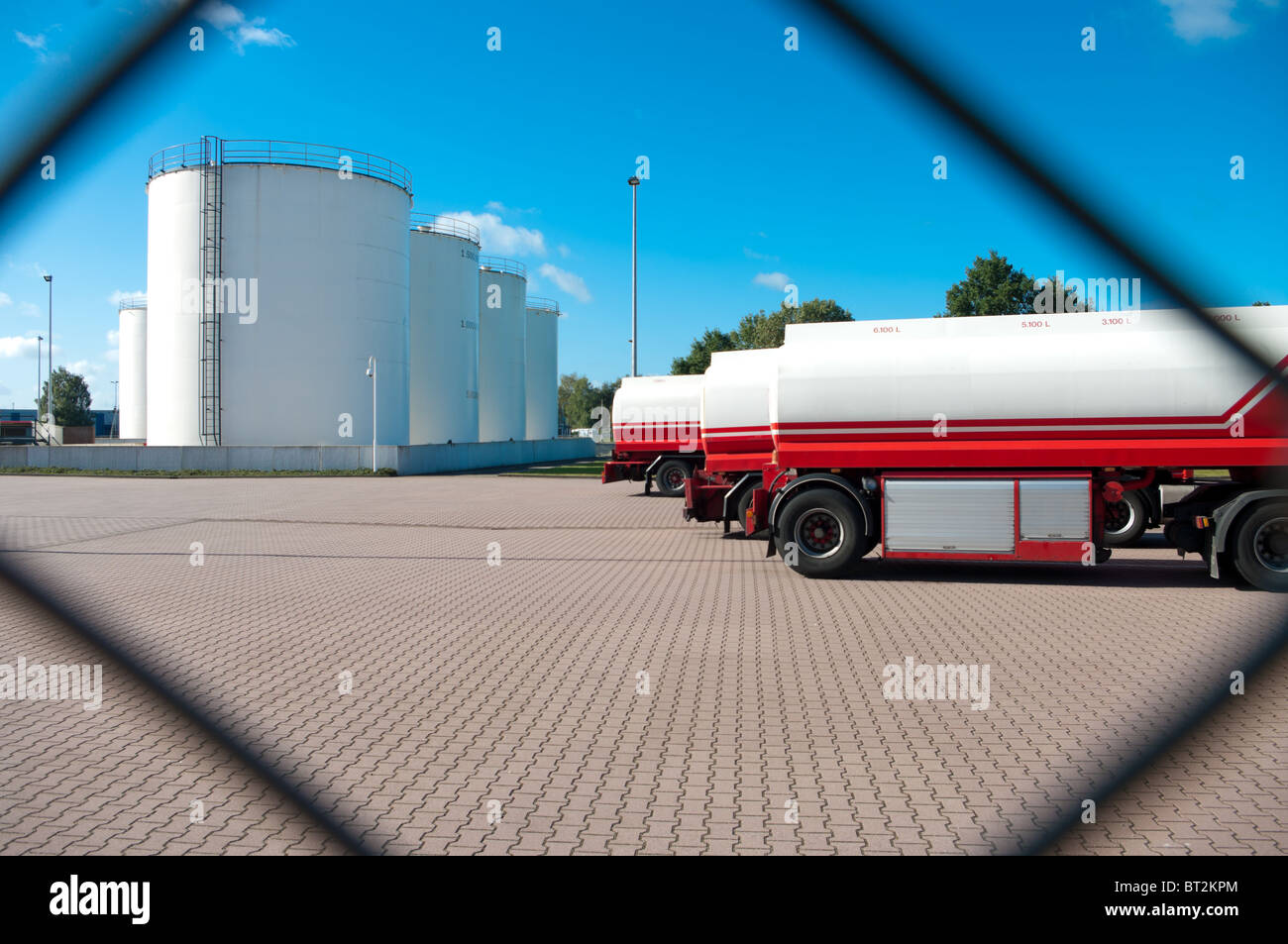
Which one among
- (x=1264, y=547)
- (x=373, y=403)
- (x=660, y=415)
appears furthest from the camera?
(x=373, y=403)

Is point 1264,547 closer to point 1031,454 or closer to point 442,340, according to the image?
point 1031,454

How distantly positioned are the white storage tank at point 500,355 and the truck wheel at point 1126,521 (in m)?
45.3

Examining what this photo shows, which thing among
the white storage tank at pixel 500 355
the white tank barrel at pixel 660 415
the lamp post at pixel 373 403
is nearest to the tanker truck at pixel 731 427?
the white tank barrel at pixel 660 415

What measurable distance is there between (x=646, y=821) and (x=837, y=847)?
0.92 m

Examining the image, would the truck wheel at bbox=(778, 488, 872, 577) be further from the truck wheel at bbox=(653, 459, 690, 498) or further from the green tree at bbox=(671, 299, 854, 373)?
the green tree at bbox=(671, 299, 854, 373)

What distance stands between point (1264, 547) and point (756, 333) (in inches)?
2331

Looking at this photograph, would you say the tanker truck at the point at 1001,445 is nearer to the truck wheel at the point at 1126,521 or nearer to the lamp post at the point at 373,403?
the truck wheel at the point at 1126,521

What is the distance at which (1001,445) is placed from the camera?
1205cm

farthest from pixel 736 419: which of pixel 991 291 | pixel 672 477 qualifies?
pixel 991 291

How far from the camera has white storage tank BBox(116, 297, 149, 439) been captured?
68.6 m

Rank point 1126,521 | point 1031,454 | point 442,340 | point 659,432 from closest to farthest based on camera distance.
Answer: point 1031,454 < point 1126,521 < point 659,432 < point 442,340
